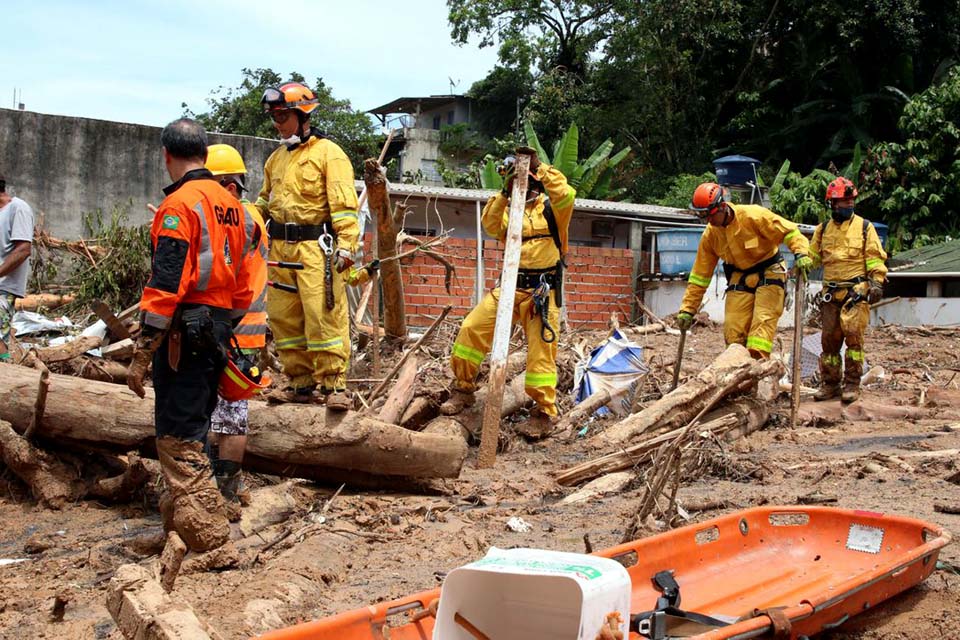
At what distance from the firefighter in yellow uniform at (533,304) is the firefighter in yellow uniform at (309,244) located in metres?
1.65

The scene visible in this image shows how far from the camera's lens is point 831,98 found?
24.2m

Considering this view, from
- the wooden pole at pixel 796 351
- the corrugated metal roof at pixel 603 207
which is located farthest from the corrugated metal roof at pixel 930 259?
the wooden pole at pixel 796 351

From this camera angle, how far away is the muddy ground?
3.59m

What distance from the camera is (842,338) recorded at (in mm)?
9398

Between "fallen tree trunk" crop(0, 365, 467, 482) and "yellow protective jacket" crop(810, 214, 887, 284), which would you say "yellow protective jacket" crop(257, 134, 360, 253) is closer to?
"fallen tree trunk" crop(0, 365, 467, 482)

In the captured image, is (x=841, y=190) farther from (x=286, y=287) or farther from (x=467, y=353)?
(x=286, y=287)

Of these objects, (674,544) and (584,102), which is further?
(584,102)

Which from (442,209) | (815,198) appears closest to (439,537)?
(442,209)

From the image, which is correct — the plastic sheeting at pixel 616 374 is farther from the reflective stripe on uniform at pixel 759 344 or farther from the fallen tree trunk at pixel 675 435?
the reflective stripe on uniform at pixel 759 344

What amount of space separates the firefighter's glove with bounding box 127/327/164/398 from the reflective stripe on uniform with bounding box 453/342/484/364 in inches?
131

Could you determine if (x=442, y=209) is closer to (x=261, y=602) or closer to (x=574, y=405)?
(x=574, y=405)

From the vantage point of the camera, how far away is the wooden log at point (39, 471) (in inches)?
203

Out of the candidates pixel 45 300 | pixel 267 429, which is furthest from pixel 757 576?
pixel 45 300

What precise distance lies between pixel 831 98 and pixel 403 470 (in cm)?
2208
